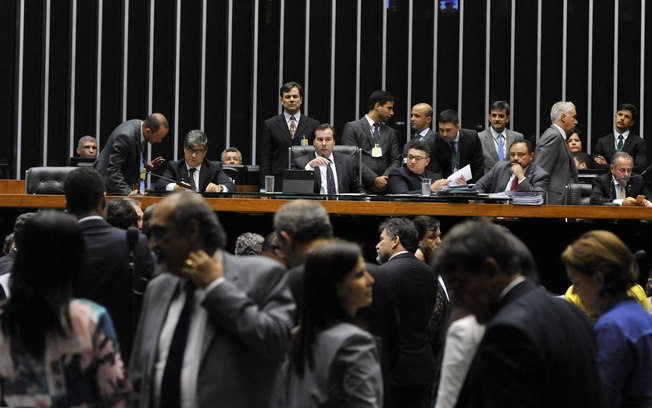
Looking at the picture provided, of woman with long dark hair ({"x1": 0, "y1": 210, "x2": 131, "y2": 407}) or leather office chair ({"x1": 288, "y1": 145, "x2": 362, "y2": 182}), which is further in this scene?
leather office chair ({"x1": 288, "y1": 145, "x2": 362, "y2": 182})

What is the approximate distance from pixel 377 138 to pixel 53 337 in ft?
26.1

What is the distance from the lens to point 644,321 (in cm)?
338

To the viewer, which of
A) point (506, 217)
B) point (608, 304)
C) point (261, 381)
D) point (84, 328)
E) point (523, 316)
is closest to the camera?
point (523, 316)

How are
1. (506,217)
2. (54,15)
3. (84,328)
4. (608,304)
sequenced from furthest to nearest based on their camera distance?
(54,15) → (506,217) → (608,304) → (84,328)

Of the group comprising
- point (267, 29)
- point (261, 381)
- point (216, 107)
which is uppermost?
point (267, 29)

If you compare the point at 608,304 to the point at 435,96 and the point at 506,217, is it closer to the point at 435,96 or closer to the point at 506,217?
the point at 506,217

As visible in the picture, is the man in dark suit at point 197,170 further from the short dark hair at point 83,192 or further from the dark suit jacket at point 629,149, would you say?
the short dark hair at point 83,192

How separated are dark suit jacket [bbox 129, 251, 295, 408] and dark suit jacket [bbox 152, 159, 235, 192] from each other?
6087mm

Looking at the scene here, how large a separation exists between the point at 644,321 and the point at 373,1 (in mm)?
9702

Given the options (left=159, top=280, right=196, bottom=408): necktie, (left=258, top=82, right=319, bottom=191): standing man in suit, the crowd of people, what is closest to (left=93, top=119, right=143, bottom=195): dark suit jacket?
(left=258, top=82, right=319, bottom=191): standing man in suit

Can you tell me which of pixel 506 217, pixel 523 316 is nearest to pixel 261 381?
pixel 523 316

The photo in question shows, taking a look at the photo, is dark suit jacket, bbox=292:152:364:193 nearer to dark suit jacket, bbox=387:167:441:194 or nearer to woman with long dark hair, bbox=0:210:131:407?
dark suit jacket, bbox=387:167:441:194

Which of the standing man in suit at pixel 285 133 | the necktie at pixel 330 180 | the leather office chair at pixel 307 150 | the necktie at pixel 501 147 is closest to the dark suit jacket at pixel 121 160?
the leather office chair at pixel 307 150

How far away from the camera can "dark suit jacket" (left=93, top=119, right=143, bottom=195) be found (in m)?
8.79
